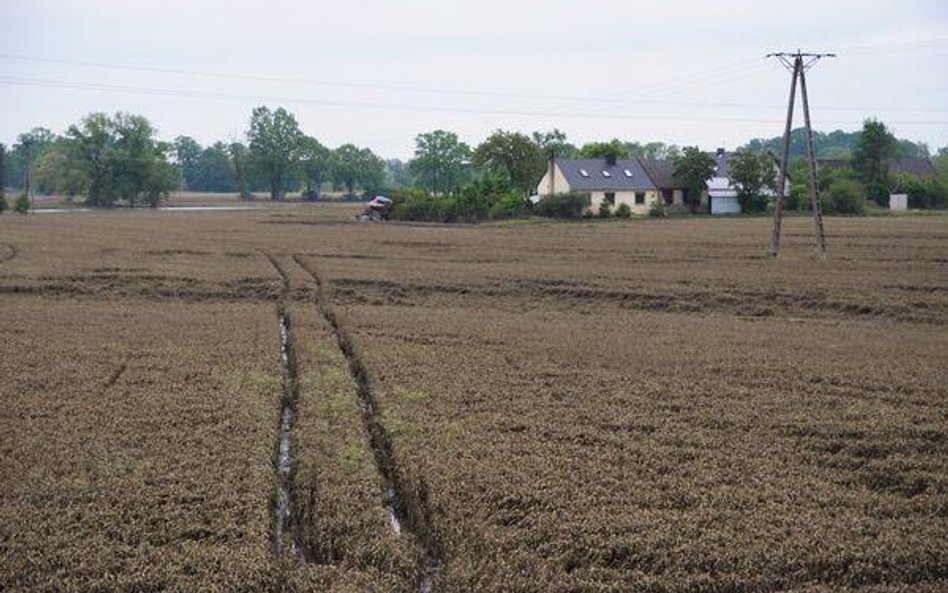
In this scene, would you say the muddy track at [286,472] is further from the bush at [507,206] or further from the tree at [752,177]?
the tree at [752,177]

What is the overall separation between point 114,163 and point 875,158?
8472cm

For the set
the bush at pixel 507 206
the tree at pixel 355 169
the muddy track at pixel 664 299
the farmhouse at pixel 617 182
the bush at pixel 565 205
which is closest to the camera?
the muddy track at pixel 664 299

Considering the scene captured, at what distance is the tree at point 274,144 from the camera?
465ft

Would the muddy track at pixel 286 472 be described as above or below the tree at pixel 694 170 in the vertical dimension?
below

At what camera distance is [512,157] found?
90750mm

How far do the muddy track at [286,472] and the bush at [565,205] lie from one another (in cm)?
5504

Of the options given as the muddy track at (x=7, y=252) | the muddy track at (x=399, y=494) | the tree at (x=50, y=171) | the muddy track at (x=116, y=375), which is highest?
the tree at (x=50, y=171)

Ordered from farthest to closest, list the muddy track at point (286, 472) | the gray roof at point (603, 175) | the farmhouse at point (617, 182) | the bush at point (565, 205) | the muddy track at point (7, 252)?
the gray roof at point (603, 175)
the farmhouse at point (617, 182)
the bush at point (565, 205)
the muddy track at point (7, 252)
the muddy track at point (286, 472)

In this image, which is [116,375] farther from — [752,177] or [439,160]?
[439,160]

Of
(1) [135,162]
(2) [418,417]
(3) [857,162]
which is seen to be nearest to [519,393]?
(2) [418,417]

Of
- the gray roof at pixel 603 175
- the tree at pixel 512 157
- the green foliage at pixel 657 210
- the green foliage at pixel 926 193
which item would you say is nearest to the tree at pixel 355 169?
the tree at pixel 512 157

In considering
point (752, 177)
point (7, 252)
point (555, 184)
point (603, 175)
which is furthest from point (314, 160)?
point (7, 252)

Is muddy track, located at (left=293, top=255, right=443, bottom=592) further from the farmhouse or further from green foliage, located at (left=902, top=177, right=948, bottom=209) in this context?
green foliage, located at (left=902, top=177, right=948, bottom=209)

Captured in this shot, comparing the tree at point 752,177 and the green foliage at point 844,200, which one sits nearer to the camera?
the green foliage at point 844,200
